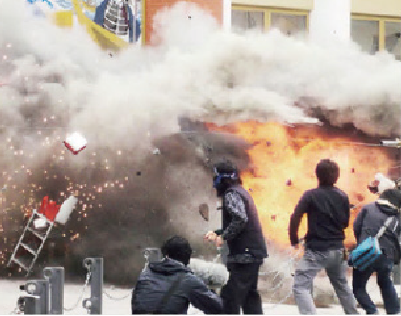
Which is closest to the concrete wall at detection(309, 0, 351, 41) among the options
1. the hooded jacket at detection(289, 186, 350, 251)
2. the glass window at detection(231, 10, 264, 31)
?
the glass window at detection(231, 10, 264, 31)

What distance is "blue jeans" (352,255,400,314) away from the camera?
7547 millimetres

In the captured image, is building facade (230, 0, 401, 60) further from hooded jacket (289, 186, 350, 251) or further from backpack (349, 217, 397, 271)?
backpack (349, 217, 397, 271)

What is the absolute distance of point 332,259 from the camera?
24.3ft

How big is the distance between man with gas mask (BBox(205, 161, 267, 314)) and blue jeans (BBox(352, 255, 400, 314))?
1103mm

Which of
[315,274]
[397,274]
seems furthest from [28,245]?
[397,274]

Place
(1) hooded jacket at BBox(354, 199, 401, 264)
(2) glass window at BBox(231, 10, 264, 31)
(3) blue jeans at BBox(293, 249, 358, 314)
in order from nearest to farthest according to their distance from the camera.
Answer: (3) blue jeans at BBox(293, 249, 358, 314)
(1) hooded jacket at BBox(354, 199, 401, 264)
(2) glass window at BBox(231, 10, 264, 31)

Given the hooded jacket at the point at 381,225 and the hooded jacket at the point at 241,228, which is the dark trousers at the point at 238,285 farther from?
the hooded jacket at the point at 381,225

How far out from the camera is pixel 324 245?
7426 millimetres

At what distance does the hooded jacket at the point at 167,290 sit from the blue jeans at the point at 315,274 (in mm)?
1547

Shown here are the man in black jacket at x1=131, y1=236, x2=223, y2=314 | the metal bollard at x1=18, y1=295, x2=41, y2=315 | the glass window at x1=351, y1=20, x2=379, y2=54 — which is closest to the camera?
the man in black jacket at x1=131, y1=236, x2=223, y2=314

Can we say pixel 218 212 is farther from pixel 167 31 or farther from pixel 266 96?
pixel 167 31

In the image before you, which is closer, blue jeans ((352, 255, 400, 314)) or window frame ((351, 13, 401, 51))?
blue jeans ((352, 255, 400, 314))

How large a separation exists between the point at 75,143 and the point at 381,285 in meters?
3.32

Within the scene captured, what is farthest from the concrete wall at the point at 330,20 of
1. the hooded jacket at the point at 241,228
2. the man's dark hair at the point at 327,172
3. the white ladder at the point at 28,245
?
the white ladder at the point at 28,245
